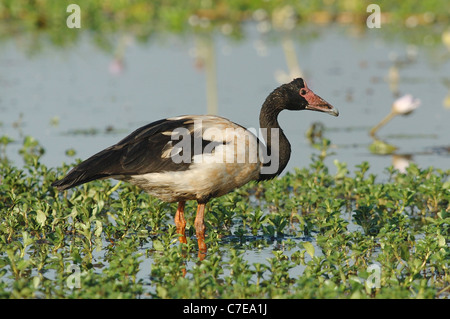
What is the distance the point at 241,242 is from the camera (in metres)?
7.11

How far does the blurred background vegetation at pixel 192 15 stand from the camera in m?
20.4

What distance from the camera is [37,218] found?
6.83m

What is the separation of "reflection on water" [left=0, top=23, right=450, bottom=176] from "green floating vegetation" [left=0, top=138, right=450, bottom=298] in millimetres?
2028

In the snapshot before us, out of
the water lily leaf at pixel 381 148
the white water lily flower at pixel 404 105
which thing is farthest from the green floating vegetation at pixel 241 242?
the white water lily flower at pixel 404 105

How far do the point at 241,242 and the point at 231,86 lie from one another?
8047 mm

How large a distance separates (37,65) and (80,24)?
3.96 m

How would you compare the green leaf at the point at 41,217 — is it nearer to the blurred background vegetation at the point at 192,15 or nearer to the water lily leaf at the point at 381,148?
the water lily leaf at the point at 381,148

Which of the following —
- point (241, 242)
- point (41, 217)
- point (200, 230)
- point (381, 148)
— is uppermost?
point (381, 148)

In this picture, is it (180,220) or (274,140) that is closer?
(180,220)

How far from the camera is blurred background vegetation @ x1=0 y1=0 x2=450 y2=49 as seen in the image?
20.4 m

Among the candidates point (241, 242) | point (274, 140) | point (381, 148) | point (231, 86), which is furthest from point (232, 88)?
point (241, 242)

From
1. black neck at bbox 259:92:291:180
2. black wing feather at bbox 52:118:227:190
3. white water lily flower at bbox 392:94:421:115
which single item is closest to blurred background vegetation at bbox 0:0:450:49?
white water lily flower at bbox 392:94:421:115

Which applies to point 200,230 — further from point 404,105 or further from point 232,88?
point 232,88

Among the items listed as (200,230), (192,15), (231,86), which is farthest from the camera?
(192,15)
